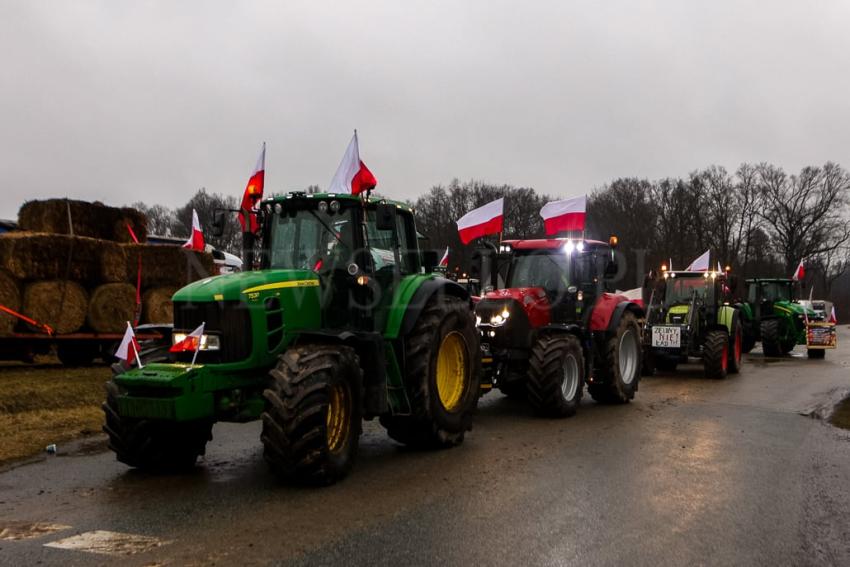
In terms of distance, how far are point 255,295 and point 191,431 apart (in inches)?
57.3

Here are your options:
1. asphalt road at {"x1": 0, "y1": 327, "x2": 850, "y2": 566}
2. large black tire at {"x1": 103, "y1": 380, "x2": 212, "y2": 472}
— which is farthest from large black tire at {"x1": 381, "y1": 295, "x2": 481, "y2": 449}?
large black tire at {"x1": 103, "y1": 380, "x2": 212, "y2": 472}

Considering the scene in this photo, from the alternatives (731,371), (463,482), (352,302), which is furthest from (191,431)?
(731,371)

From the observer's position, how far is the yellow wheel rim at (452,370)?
7469 millimetres

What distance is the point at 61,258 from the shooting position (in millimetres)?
12078

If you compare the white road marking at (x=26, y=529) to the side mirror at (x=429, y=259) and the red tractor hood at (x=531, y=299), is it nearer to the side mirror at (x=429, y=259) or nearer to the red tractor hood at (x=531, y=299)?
the side mirror at (x=429, y=259)

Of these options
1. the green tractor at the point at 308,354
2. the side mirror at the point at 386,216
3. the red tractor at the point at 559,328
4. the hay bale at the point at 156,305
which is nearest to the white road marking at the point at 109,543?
the green tractor at the point at 308,354

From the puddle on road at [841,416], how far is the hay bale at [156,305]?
11.0 metres

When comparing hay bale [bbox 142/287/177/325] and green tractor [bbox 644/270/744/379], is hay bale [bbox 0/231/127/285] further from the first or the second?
green tractor [bbox 644/270/744/379]

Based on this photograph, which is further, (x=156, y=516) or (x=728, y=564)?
(x=156, y=516)

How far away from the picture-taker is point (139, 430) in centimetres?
592

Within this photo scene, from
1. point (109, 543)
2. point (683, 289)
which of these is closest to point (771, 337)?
point (683, 289)

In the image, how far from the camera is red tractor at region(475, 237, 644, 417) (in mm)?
9180

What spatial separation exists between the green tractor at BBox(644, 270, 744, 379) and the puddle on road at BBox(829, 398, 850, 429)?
351 cm

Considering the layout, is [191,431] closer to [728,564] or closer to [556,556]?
[556,556]
